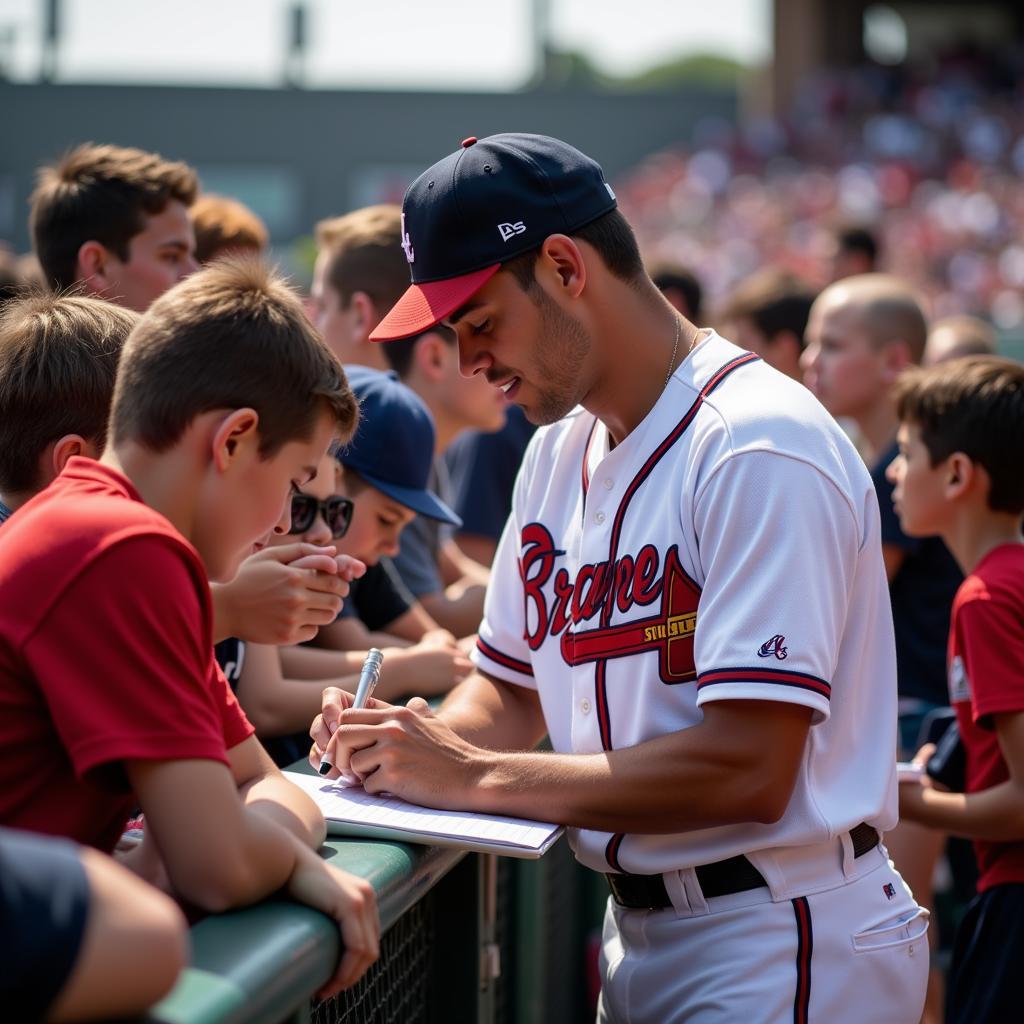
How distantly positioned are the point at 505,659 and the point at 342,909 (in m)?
0.95

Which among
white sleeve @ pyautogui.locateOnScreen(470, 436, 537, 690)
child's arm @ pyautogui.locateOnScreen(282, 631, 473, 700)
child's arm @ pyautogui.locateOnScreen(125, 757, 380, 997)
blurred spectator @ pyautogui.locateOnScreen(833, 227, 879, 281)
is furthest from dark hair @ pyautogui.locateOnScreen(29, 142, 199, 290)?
blurred spectator @ pyautogui.locateOnScreen(833, 227, 879, 281)

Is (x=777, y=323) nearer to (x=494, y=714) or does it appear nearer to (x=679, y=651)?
(x=494, y=714)

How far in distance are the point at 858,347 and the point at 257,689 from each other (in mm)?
2686

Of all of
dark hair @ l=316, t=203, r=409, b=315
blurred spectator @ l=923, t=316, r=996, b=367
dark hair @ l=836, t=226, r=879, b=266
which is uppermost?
dark hair @ l=316, t=203, r=409, b=315

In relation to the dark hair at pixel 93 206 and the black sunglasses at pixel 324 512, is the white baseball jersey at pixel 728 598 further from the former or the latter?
the dark hair at pixel 93 206

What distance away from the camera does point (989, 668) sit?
2.55 metres

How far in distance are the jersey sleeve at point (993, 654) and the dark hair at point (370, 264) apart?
1766 mm

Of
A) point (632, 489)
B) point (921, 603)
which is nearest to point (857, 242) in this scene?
point (921, 603)

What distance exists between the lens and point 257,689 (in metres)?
2.36

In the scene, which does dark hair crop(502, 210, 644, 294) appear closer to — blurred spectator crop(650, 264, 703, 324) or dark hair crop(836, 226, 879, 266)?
blurred spectator crop(650, 264, 703, 324)

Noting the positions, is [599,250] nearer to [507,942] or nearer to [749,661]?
[749,661]

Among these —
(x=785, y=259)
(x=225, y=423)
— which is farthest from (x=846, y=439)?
(x=785, y=259)

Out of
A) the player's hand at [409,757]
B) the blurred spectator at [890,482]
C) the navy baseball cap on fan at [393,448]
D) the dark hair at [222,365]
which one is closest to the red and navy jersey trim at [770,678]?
the player's hand at [409,757]

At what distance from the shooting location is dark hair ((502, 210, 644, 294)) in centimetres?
197
